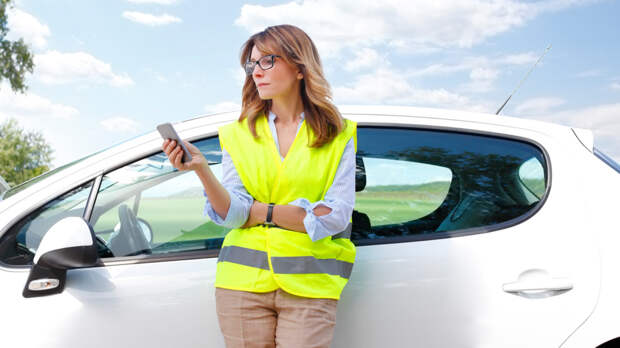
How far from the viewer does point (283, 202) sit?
1.63 m

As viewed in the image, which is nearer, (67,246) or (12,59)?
(67,246)

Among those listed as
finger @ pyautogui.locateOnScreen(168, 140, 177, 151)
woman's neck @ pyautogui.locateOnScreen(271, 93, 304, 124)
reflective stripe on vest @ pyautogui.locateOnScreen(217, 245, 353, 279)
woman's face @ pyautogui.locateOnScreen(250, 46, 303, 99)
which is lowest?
reflective stripe on vest @ pyautogui.locateOnScreen(217, 245, 353, 279)

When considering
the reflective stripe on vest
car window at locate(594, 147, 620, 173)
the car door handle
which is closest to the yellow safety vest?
the reflective stripe on vest

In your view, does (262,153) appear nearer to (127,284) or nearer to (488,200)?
(127,284)

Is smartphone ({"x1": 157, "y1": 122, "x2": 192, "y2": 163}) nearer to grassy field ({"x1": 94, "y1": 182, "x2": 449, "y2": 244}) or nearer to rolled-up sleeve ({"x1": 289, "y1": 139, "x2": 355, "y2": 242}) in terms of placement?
rolled-up sleeve ({"x1": 289, "y1": 139, "x2": 355, "y2": 242})

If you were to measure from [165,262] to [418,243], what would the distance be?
994 millimetres

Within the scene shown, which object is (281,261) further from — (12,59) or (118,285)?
(12,59)

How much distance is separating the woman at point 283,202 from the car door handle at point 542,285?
71 cm

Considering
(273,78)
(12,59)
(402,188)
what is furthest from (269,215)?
(12,59)

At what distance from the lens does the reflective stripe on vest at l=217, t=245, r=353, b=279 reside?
1556 millimetres

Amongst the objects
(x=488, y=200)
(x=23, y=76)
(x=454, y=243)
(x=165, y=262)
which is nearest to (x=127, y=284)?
(x=165, y=262)

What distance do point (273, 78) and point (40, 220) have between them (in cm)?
116

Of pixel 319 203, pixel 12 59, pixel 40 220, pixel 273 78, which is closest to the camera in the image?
pixel 319 203

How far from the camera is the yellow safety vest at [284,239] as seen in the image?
1.56 metres
